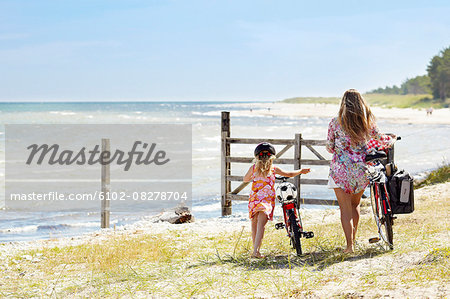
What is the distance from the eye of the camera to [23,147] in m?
33.4

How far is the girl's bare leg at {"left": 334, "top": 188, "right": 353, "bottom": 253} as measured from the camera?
5.59 meters

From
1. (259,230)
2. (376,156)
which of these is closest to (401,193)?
(376,156)

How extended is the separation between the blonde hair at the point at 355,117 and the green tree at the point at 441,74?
290 feet

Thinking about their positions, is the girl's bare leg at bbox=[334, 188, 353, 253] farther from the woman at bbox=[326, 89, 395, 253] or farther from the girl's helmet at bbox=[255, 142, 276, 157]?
the girl's helmet at bbox=[255, 142, 276, 157]

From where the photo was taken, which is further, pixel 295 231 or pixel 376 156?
pixel 295 231

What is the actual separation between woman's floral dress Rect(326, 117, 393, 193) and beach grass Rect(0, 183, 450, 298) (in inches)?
31.5

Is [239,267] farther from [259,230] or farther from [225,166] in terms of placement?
[225,166]

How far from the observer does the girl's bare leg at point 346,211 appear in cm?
559

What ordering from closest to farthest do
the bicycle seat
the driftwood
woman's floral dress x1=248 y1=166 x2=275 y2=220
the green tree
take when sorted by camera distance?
the bicycle seat < woman's floral dress x1=248 y1=166 x2=275 y2=220 < the driftwood < the green tree

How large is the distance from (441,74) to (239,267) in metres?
90.1

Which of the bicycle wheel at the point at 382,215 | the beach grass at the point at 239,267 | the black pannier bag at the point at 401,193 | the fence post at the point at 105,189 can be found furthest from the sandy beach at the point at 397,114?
the black pannier bag at the point at 401,193

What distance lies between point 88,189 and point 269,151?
13.1 m

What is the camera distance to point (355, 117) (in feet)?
17.6

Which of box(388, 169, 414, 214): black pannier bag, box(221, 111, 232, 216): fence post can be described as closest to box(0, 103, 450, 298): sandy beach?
box(388, 169, 414, 214): black pannier bag
